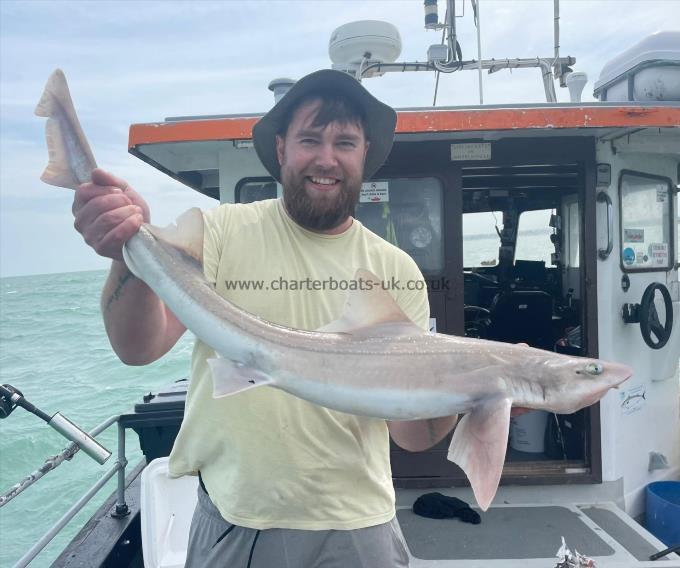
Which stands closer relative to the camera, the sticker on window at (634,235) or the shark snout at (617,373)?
the shark snout at (617,373)

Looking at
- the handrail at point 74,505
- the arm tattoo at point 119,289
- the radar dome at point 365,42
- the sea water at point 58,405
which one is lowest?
the sea water at point 58,405

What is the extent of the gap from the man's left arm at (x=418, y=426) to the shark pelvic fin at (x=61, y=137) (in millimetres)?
1238

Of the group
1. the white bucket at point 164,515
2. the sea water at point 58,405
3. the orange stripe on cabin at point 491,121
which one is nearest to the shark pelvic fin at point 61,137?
the orange stripe on cabin at point 491,121

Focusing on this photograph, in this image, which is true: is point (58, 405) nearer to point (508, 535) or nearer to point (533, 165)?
point (508, 535)

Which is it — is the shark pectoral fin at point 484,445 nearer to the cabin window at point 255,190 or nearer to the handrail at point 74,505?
the handrail at point 74,505

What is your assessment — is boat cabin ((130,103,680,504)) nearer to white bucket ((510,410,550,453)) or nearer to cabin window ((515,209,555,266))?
white bucket ((510,410,550,453))

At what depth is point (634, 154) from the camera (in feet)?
15.9

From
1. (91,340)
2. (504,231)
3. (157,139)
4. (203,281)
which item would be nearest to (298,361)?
(203,281)

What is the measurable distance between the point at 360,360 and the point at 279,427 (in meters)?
0.42

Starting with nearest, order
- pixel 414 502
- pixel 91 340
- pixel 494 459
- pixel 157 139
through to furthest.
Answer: pixel 494 459
pixel 157 139
pixel 414 502
pixel 91 340

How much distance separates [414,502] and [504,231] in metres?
5.20

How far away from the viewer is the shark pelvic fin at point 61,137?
1.65 metres

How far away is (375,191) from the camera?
4.57 meters

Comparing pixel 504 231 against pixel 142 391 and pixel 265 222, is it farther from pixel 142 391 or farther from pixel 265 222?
pixel 142 391
